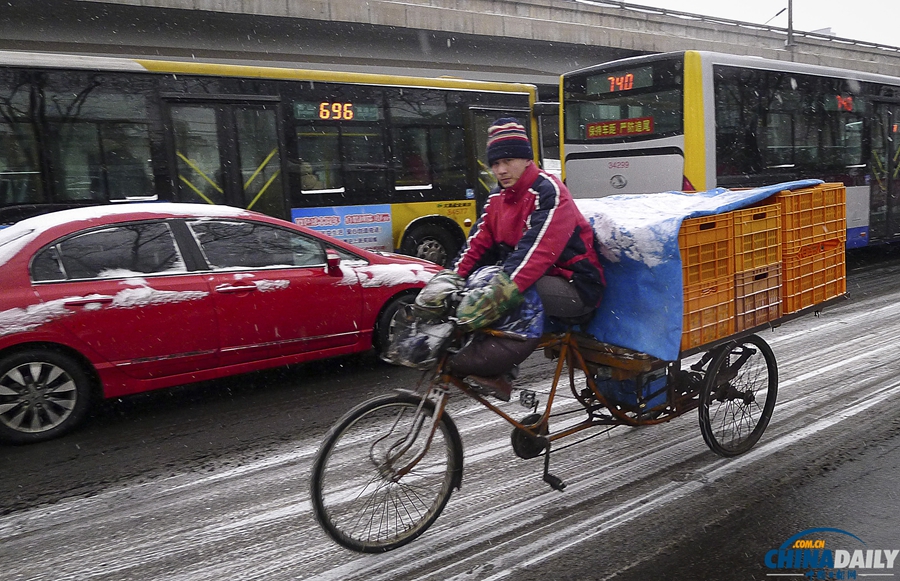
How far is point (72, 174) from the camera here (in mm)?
8695

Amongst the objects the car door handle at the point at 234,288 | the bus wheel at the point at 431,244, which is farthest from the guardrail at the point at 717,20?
the car door handle at the point at 234,288

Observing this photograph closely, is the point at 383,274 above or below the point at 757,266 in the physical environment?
below

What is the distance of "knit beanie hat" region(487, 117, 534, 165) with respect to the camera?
3373 mm

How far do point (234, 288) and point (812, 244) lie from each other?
403 centimetres

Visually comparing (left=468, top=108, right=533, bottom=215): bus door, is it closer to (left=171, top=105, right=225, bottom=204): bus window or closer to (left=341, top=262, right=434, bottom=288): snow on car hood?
(left=171, top=105, right=225, bottom=204): bus window

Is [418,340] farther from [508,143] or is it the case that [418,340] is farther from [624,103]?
[624,103]

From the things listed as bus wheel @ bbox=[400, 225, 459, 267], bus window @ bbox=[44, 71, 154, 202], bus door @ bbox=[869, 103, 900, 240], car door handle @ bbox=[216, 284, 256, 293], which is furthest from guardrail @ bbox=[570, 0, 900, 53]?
car door handle @ bbox=[216, 284, 256, 293]

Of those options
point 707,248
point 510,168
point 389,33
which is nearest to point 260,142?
point 510,168

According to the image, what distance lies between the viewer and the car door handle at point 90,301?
16.4ft

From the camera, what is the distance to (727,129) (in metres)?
10.3

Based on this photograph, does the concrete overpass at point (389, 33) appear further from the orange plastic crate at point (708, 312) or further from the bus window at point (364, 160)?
the orange plastic crate at point (708, 312)

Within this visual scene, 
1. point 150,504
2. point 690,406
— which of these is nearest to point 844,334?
point 690,406

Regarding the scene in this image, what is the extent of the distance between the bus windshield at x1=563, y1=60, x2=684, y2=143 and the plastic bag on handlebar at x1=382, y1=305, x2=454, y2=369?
783 cm

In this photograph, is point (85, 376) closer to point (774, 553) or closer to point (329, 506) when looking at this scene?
point (329, 506)
